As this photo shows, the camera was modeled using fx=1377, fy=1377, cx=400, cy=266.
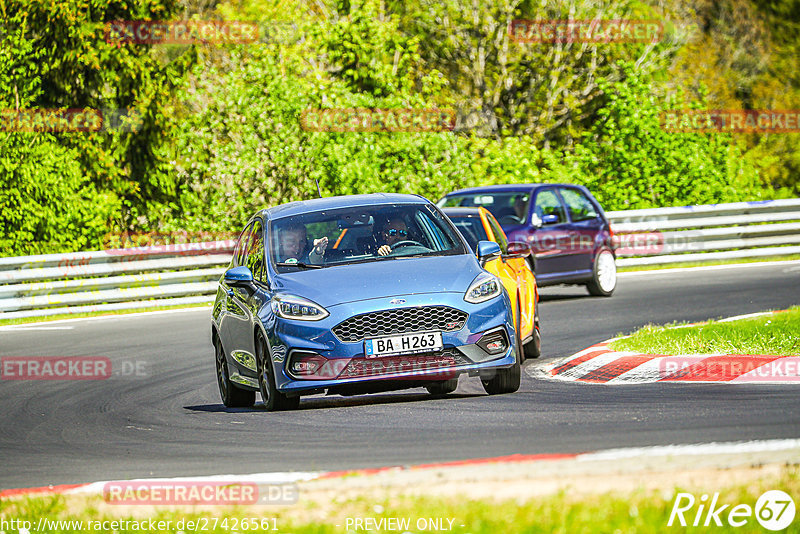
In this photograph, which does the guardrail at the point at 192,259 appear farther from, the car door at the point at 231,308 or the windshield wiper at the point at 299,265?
the windshield wiper at the point at 299,265

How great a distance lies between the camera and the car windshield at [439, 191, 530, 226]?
A: 1859 cm

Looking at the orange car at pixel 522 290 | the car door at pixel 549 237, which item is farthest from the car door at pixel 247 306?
the car door at pixel 549 237

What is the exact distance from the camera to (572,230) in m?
19.4

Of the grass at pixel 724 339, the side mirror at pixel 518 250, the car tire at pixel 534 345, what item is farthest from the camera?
the car tire at pixel 534 345

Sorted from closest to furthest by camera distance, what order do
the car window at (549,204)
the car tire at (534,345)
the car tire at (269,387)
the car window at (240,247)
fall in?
the car tire at (269,387), the car window at (240,247), the car tire at (534,345), the car window at (549,204)

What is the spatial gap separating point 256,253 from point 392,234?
1.13 meters

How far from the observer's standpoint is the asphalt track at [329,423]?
7.18 meters

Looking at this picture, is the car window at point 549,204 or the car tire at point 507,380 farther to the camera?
the car window at point 549,204

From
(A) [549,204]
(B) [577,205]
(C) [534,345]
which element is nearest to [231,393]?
(C) [534,345]

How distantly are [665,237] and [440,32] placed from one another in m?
15.0

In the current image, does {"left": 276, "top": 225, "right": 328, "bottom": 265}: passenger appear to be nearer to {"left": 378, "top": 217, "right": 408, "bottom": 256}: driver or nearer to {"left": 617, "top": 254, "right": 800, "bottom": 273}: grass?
{"left": 378, "top": 217, "right": 408, "bottom": 256}: driver

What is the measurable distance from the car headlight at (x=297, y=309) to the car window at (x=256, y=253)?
60cm

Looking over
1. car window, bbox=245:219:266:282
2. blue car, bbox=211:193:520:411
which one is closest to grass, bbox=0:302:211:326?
car window, bbox=245:219:266:282

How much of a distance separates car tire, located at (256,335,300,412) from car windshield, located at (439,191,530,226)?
883 cm
